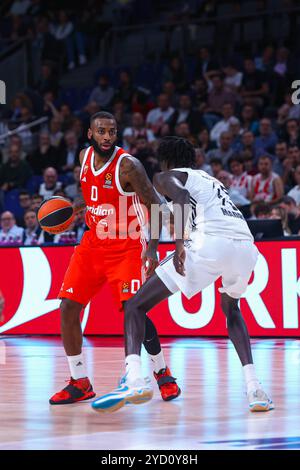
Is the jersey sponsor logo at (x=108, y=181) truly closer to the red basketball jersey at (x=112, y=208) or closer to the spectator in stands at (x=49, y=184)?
the red basketball jersey at (x=112, y=208)

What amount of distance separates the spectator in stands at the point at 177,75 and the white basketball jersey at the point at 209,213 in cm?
1228

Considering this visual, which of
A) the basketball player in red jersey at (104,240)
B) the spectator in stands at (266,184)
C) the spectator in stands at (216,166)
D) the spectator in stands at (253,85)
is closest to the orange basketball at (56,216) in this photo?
the basketball player in red jersey at (104,240)

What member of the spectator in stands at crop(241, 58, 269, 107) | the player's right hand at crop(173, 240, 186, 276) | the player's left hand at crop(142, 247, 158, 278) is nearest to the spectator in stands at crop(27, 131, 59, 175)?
the spectator in stands at crop(241, 58, 269, 107)

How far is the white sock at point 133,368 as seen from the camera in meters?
6.78

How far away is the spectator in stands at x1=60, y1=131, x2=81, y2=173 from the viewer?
62.1 ft

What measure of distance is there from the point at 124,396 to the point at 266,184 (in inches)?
360

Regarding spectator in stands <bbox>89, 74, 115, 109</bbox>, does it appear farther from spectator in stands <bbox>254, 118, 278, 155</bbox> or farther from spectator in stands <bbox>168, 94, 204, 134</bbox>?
spectator in stands <bbox>254, 118, 278, 155</bbox>

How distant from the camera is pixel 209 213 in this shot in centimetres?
739

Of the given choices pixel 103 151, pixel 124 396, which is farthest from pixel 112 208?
pixel 124 396

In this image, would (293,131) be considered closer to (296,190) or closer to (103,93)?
(296,190)

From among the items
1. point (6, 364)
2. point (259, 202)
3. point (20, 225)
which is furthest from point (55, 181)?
point (6, 364)

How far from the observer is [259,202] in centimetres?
1431

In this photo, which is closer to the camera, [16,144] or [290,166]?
[290,166]

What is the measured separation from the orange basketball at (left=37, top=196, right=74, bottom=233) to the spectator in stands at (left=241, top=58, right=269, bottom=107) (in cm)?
1030
